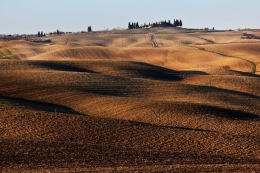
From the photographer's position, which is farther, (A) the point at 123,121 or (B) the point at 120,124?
(A) the point at 123,121

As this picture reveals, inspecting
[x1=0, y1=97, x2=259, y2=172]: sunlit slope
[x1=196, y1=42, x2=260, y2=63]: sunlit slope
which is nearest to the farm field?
[x1=0, y1=97, x2=259, y2=172]: sunlit slope


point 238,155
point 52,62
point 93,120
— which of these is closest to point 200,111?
point 93,120

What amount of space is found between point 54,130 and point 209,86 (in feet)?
82.9

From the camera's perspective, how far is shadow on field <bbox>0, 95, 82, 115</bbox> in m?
31.9

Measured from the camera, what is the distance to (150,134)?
25375 millimetres

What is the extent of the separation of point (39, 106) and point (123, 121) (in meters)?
7.26

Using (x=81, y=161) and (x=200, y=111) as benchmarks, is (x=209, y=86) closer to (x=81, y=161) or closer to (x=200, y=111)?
(x=200, y=111)

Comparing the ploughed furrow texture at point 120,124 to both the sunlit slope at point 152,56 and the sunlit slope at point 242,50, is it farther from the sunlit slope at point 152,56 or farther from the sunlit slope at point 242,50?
the sunlit slope at point 242,50

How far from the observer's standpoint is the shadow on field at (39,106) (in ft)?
105

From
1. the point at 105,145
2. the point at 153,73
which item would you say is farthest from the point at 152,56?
the point at 105,145

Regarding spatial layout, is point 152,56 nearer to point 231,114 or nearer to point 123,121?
point 231,114

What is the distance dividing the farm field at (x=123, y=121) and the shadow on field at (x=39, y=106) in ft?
→ 0.34

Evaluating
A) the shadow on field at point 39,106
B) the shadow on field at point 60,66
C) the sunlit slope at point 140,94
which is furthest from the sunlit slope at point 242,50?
the shadow on field at point 39,106

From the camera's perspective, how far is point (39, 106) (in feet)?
108
